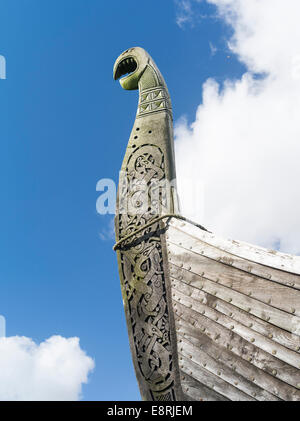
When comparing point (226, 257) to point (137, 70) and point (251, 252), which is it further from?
point (137, 70)

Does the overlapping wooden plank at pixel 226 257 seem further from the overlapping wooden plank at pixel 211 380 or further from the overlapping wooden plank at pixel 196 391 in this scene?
the overlapping wooden plank at pixel 196 391

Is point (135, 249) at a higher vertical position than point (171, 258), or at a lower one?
higher

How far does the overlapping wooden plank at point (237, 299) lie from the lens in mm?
2859

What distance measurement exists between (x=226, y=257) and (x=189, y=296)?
515 mm

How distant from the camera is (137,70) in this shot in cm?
496

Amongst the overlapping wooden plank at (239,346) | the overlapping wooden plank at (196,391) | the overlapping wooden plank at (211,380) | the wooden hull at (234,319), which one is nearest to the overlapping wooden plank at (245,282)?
the wooden hull at (234,319)

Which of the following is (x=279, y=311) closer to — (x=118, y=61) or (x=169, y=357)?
(x=169, y=357)

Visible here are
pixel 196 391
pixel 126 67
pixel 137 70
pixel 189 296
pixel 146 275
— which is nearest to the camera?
pixel 196 391

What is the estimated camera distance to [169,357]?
354 centimetres

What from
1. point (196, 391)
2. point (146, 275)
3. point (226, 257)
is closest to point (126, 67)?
point (146, 275)

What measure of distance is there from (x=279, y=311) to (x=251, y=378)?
0.59 meters

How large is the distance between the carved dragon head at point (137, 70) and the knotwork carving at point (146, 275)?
994 millimetres
